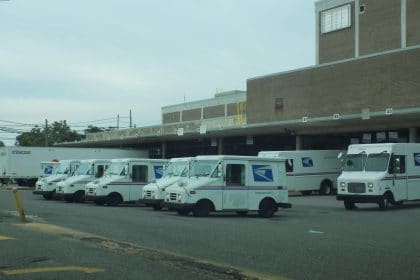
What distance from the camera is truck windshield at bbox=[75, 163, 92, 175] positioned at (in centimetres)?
3231

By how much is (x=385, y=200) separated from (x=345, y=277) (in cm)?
1748

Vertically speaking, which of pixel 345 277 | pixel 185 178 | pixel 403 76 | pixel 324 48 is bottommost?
pixel 345 277

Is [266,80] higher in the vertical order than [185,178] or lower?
higher

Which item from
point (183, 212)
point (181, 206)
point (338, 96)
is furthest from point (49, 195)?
point (338, 96)

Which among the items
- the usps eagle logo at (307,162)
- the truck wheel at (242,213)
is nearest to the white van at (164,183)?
the truck wheel at (242,213)

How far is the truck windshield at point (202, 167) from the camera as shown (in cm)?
2239

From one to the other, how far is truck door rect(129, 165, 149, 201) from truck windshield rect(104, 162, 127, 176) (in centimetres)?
43

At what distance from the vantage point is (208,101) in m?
90.9

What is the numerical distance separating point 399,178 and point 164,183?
33.6 feet

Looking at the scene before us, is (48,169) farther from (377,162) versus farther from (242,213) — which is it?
(377,162)

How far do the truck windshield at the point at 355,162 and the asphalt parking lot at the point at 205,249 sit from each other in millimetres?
6844

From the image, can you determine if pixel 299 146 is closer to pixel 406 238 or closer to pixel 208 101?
pixel 406 238

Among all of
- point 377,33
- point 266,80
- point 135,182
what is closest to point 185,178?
point 135,182

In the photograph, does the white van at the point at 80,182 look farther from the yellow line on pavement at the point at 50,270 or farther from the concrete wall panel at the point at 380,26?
the concrete wall panel at the point at 380,26
